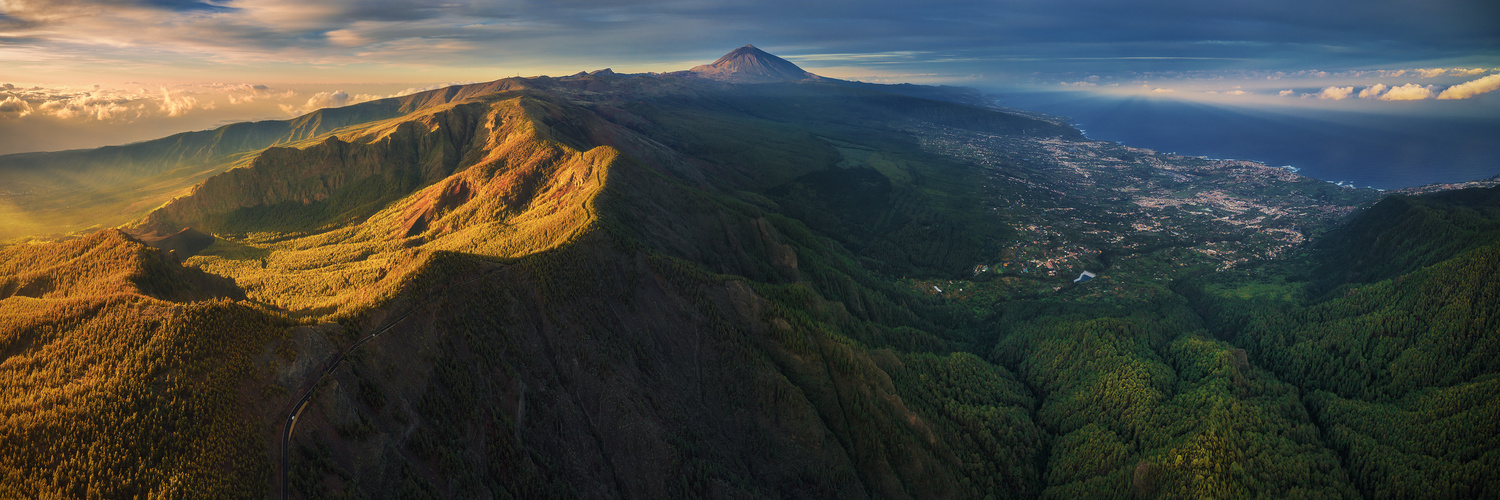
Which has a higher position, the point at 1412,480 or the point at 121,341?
the point at 121,341

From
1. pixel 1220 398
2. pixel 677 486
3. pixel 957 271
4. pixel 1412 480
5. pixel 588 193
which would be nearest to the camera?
pixel 677 486

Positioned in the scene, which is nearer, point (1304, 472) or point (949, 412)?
point (1304, 472)

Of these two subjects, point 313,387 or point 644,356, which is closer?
point 313,387

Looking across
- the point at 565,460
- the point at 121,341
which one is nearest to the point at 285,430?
the point at 121,341

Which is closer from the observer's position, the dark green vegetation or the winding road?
the winding road

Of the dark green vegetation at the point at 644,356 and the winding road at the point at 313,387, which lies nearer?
the winding road at the point at 313,387

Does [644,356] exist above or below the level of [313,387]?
below

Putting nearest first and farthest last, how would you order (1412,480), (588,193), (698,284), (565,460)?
(565,460) → (1412,480) → (698,284) → (588,193)

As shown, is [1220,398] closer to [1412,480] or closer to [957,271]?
[1412,480]
